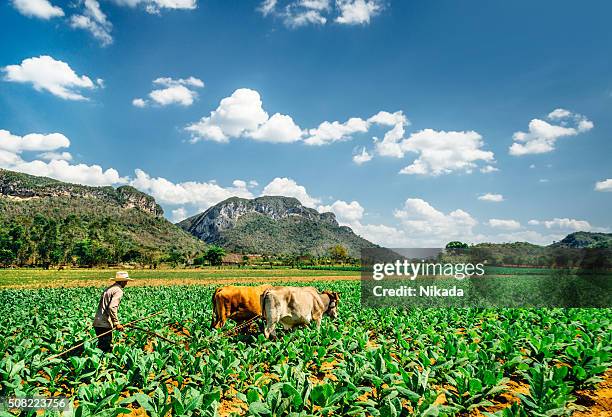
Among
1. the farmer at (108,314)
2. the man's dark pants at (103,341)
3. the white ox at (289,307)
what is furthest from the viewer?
the white ox at (289,307)

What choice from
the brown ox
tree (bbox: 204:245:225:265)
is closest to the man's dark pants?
the brown ox

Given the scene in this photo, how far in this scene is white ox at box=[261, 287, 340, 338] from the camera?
10453 mm

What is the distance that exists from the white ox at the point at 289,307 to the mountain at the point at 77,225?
286 feet

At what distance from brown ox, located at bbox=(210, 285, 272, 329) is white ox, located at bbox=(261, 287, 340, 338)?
5.28ft

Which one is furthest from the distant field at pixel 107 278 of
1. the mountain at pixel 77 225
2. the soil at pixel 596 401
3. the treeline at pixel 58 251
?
the soil at pixel 596 401

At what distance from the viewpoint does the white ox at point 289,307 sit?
10453 mm

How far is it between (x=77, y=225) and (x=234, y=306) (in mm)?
115701

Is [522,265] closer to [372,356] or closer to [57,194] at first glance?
[372,356]

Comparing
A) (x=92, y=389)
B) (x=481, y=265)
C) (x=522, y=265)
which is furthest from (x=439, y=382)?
→ (x=522, y=265)

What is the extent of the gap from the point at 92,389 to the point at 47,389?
2.02 m

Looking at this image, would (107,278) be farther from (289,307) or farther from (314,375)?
(314,375)

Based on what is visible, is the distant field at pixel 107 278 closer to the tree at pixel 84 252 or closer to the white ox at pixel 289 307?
the tree at pixel 84 252

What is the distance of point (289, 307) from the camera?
10828 millimetres

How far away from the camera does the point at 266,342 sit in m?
9.66
